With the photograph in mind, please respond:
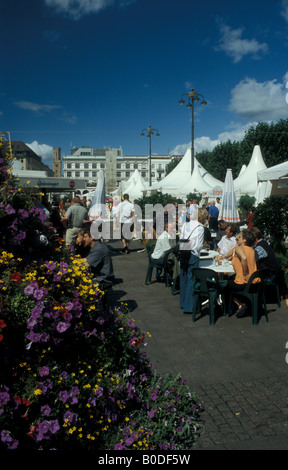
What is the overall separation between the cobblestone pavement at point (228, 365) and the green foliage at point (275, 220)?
1396 millimetres

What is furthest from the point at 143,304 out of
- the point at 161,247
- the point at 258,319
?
the point at 258,319

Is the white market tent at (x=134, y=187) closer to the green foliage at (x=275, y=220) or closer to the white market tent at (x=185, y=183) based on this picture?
the white market tent at (x=185, y=183)

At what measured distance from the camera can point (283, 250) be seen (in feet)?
25.1

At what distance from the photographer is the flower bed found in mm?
2539

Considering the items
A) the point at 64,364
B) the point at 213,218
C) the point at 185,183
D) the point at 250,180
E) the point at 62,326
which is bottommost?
the point at 64,364

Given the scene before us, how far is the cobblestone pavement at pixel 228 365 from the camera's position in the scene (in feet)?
10.8

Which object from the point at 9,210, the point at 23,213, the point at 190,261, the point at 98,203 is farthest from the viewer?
the point at 98,203

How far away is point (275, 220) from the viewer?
759 cm

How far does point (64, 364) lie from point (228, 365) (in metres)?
2.53

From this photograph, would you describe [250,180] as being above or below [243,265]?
above

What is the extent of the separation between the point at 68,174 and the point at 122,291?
12300 cm

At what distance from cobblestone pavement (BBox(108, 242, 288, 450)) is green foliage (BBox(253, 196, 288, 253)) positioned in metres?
1.40

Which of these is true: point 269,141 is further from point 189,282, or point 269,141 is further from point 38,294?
point 38,294

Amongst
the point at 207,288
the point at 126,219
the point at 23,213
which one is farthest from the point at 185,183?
the point at 23,213
